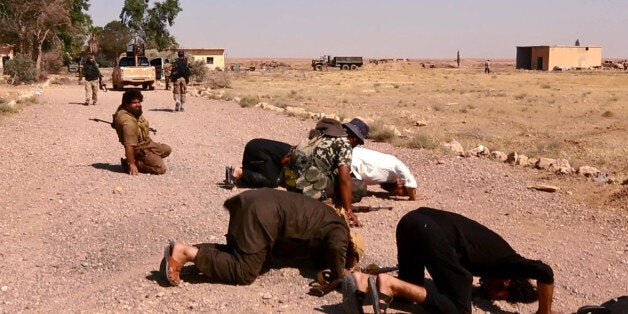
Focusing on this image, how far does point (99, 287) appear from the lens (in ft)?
19.1

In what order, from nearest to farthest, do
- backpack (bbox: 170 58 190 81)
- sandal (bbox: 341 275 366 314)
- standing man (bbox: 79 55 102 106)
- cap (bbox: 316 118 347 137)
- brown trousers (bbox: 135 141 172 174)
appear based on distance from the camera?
sandal (bbox: 341 275 366 314) < cap (bbox: 316 118 347 137) < brown trousers (bbox: 135 141 172 174) < backpack (bbox: 170 58 190 81) < standing man (bbox: 79 55 102 106)

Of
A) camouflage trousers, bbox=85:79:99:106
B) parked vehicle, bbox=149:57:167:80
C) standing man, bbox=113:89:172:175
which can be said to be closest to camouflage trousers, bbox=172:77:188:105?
camouflage trousers, bbox=85:79:99:106

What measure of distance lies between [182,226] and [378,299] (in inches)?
129

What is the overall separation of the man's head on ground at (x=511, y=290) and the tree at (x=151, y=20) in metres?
88.4

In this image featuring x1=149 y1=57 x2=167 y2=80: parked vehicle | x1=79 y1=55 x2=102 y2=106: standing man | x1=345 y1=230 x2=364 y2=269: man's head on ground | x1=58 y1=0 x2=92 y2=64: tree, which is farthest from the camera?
x1=58 y1=0 x2=92 y2=64: tree

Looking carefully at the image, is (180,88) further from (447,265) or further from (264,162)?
(447,265)

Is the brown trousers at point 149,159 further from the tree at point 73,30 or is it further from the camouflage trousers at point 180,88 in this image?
the tree at point 73,30

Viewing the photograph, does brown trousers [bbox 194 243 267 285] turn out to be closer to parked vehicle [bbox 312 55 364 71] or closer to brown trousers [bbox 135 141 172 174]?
brown trousers [bbox 135 141 172 174]

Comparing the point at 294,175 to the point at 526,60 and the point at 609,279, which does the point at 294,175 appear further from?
the point at 526,60

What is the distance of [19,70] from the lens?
39000 millimetres

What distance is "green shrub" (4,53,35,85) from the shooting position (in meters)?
38.9

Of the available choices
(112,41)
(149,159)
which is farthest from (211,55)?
(149,159)

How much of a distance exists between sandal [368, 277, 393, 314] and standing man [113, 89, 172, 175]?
601 cm

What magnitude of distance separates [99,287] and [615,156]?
1253cm
